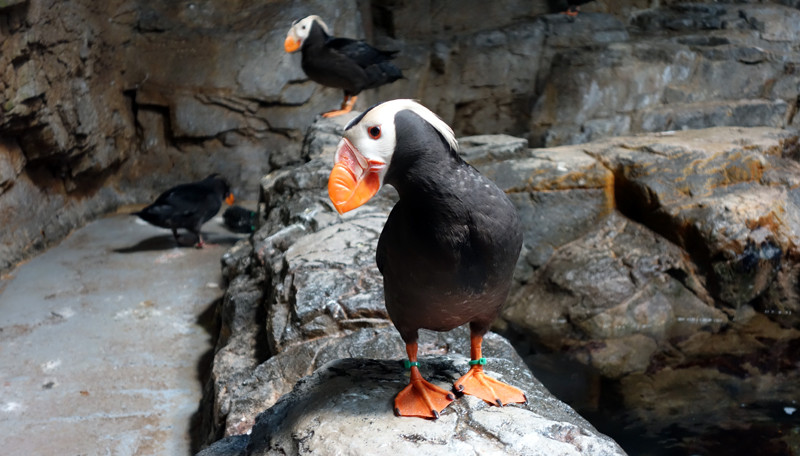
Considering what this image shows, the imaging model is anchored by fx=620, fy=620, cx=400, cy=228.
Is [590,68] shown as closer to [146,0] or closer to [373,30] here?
[373,30]

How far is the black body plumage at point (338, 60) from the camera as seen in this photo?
4637 millimetres

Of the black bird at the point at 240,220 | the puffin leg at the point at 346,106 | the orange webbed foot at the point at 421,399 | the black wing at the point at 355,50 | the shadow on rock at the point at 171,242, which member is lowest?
the shadow on rock at the point at 171,242

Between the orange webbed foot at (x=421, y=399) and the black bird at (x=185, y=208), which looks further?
the black bird at (x=185, y=208)

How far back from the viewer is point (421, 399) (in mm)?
1640

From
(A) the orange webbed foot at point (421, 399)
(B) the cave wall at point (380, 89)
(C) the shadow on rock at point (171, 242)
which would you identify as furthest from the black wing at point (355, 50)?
(A) the orange webbed foot at point (421, 399)

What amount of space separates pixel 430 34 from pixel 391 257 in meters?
6.08

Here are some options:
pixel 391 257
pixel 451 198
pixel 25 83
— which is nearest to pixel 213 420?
pixel 391 257

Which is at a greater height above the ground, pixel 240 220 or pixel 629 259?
pixel 629 259

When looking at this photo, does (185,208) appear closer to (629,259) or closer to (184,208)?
(184,208)

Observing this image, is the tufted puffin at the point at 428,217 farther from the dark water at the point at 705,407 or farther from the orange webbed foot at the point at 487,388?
the dark water at the point at 705,407

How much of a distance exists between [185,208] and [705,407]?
12.7ft

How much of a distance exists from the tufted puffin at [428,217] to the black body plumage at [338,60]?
10.9 feet

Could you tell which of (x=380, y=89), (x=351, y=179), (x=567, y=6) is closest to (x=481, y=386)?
(x=351, y=179)

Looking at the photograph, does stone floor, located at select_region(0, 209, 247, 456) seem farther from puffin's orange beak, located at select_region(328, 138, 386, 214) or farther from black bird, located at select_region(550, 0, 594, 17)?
black bird, located at select_region(550, 0, 594, 17)
